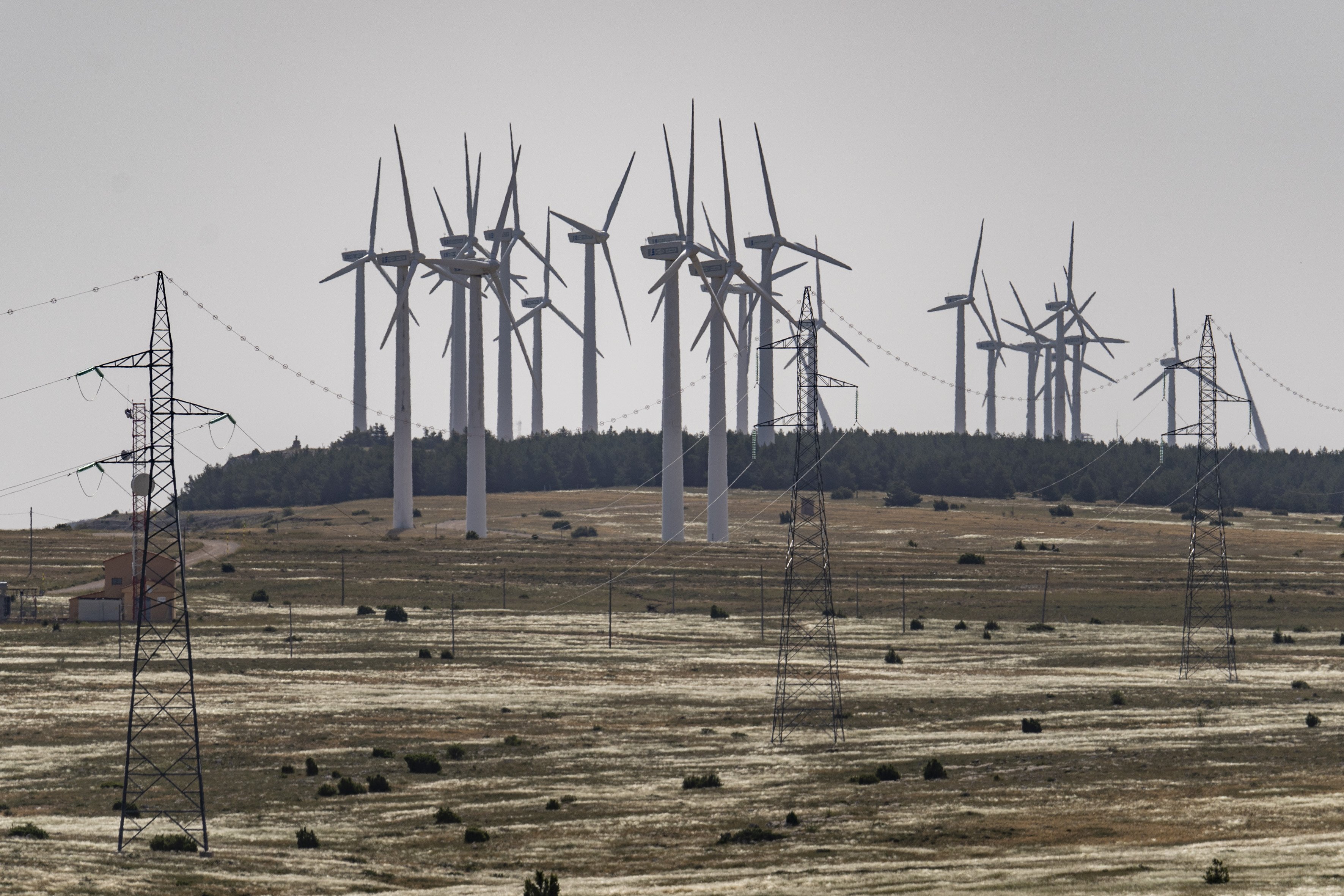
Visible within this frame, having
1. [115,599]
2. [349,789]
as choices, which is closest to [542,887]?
[349,789]

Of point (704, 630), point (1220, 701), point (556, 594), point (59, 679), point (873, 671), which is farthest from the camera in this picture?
point (556, 594)

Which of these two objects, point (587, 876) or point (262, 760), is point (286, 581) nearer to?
point (262, 760)

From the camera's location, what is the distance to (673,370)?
560 ft

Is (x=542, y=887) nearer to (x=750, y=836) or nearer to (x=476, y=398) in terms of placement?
(x=750, y=836)

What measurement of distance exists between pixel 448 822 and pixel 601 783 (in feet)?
26.4

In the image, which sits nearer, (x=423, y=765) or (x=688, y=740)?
(x=423, y=765)

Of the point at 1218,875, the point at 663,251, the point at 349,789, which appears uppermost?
the point at 663,251

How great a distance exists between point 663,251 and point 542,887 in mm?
144180

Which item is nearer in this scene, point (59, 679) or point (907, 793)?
point (907, 793)

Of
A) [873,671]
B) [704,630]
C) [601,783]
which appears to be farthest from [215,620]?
[601,783]

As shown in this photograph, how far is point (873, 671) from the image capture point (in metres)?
92.8

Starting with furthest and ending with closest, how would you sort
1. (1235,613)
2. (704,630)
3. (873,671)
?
(1235,613) < (704,630) < (873,671)

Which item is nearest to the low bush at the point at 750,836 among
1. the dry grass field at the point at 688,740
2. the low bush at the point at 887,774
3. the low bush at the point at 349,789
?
the dry grass field at the point at 688,740

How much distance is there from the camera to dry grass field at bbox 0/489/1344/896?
4309 cm
